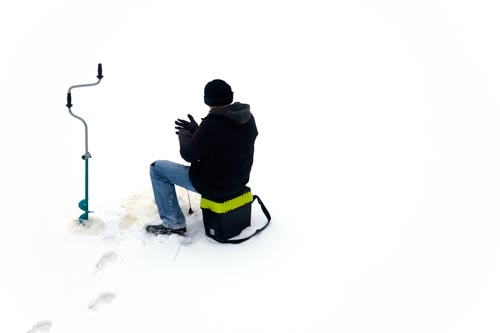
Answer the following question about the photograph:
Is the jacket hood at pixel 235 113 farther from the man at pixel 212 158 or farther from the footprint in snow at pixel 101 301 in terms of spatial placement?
the footprint in snow at pixel 101 301

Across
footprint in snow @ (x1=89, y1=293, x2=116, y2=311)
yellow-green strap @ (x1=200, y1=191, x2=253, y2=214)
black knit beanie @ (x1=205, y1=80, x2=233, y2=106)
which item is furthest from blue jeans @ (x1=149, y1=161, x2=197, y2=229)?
footprint in snow @ (x1=89, y1=293, x2=116, y2=311)

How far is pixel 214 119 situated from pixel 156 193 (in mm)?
993

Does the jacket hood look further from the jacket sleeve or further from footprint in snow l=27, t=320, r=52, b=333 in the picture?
footprint in snow l=27, t=320, r=52, b=333

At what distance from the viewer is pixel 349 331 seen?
13.1ft

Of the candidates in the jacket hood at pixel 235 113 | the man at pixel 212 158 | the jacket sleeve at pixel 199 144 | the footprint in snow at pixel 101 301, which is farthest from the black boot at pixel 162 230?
the jacket hood at pixel 235 113

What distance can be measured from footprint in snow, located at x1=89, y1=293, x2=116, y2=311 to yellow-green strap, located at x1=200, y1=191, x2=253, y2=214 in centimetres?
112

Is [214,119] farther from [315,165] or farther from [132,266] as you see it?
[315,165]

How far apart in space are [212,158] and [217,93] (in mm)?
532

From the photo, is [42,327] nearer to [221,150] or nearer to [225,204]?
[225,204]

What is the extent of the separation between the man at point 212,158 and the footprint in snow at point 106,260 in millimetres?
440

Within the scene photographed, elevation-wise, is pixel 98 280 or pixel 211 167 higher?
pixel 211 167

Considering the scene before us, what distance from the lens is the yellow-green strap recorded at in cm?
491

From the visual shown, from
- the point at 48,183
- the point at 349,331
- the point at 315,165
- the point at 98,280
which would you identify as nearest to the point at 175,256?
the point at 98,280

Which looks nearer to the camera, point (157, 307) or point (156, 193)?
point (157, 307)
